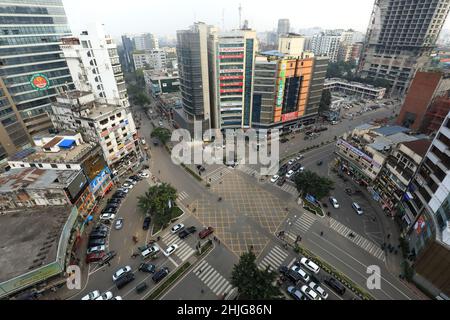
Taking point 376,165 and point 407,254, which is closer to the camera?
point 407,254

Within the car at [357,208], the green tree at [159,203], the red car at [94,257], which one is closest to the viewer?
the red car at [94,257]

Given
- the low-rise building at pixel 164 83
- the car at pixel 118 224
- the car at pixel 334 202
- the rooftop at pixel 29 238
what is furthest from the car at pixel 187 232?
the low-rise building at pixel 164 83

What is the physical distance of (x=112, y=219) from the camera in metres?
51.5

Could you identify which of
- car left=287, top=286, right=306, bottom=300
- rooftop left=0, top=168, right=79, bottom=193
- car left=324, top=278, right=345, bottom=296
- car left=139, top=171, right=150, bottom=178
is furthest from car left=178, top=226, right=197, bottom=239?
car left=324, top=278, right=345, bottom=296

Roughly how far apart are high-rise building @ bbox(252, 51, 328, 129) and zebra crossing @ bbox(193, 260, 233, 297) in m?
Answer: 56.8

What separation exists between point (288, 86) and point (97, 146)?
64.4 metres

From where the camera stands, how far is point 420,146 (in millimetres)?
46312

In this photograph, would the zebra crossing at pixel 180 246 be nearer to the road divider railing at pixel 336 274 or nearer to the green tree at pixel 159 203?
the green tree at pixel 159 203

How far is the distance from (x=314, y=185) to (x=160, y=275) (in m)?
37.8

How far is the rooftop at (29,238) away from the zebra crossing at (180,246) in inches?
746

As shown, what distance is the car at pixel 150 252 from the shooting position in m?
42.7

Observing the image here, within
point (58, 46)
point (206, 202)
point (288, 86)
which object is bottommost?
point (206, 202)

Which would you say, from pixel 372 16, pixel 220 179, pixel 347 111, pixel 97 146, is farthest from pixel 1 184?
pixel 372 16

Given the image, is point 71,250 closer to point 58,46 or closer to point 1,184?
point 1,184
